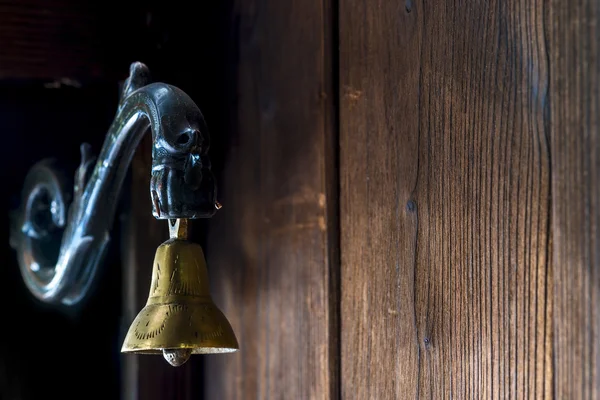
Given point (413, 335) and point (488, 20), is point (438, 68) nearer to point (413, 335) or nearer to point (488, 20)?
point (488, 20)

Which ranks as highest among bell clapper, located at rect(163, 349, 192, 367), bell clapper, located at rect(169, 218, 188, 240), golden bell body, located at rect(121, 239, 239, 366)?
bell clapper, located at rect(169, 218, 188, 240)

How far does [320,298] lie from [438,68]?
0.30m

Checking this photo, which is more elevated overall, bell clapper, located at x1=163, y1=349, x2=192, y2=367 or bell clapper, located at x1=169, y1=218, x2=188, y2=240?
bell clapper, located at x1=169, y1=218, x2=188, y2=240

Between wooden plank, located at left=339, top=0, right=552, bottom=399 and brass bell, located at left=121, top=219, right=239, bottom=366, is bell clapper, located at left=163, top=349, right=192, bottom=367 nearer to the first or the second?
brass bell, located at left=121, top=219, right=239, bottom=366

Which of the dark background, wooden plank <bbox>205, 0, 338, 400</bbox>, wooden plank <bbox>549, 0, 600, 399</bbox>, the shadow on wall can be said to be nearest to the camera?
wooden plank <bbox>549, 0, 600, 399</bbox>

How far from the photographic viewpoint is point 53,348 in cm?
133

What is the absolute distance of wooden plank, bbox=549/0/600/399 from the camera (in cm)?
53

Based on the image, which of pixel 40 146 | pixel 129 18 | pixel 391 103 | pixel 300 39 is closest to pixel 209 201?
pixel 391 103

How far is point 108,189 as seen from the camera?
3.41ft

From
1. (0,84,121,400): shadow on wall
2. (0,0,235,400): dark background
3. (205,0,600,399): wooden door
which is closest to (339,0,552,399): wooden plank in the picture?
(205,0,600,399): wooden door

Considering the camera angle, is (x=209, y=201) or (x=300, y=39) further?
(x=300, y=39)

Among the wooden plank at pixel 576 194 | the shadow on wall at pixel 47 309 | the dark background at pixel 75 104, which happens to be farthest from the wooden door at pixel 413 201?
the shadow on wall at pixel 47 309

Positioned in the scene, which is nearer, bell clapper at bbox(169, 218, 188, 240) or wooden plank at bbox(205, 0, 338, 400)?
bell clapper at bbox(169, 218, 188, 240)

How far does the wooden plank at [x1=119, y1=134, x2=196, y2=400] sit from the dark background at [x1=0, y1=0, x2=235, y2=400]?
0.04 meters
